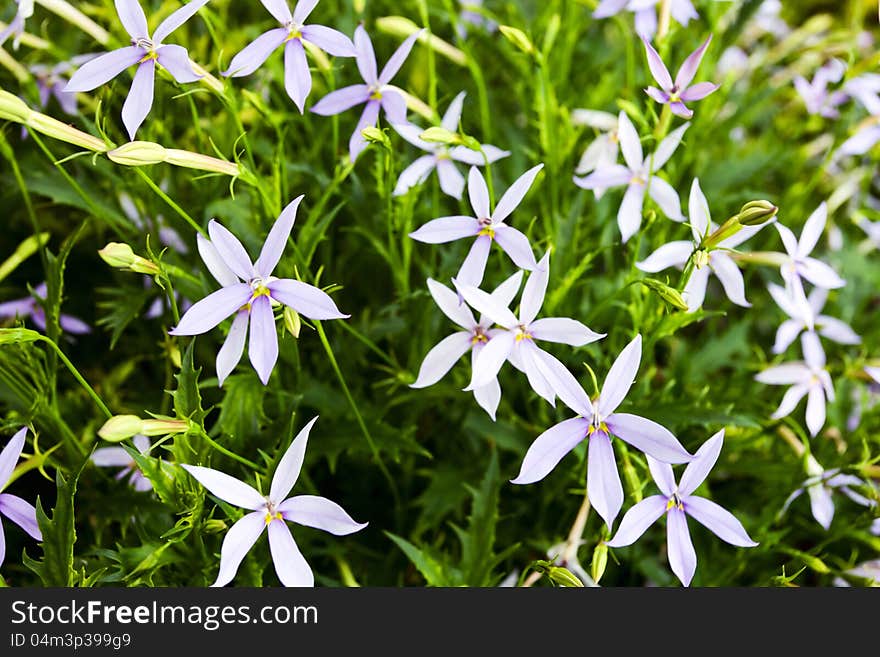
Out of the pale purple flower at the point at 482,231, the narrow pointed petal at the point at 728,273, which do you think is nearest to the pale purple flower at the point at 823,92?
the narrow pointed petal at the point at 728,273

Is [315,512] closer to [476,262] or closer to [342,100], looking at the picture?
[476,262]

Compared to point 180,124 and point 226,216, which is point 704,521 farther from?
point 180,124

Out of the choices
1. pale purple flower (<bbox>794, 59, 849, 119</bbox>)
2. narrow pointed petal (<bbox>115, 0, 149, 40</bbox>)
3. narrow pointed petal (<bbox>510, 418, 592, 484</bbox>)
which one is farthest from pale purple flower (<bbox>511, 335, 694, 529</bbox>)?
pale purple flower (<bbox>794, 59, 849, 119</bbox>)

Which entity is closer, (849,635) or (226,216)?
(849,635)

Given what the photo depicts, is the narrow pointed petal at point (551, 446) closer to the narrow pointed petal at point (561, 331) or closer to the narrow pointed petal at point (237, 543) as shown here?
the narrow pointed petal at point (561, 331)

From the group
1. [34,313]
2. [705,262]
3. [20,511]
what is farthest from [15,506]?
[705,262]

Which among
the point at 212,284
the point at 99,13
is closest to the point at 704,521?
the point at 212,284
